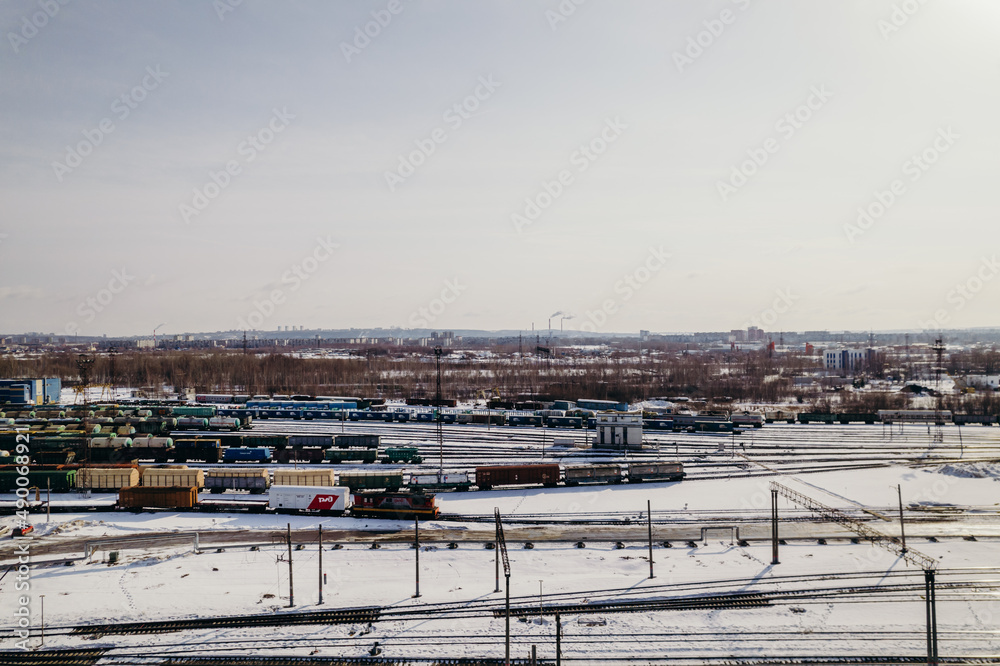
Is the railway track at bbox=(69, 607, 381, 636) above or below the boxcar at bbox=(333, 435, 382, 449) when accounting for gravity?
below

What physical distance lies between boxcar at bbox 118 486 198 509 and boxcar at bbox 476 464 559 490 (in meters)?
13.6

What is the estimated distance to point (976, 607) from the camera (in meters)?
17.0

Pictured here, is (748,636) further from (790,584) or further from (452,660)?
(452,660)

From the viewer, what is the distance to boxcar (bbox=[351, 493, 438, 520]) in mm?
26594

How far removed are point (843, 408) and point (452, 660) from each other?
5837 centimetres

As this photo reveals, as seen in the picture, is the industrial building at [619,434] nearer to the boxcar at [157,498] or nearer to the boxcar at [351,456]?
the boxcar at [351,456]

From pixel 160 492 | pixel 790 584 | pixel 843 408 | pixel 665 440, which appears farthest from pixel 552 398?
pixel 790 584

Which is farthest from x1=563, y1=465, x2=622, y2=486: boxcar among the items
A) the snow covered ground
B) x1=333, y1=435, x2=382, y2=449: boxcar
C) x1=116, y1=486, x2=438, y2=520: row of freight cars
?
x1=333, y1=435, x2=382, y2=449: boxcar

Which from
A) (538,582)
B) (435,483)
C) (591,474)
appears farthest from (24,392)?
(538,582)

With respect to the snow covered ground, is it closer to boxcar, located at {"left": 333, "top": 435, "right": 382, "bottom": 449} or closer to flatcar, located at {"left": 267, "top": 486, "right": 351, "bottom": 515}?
flatcar, located at {"left": 267, "top": 486, "right": 351, "bottom": 515}

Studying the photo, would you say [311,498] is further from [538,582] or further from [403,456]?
[538,582]

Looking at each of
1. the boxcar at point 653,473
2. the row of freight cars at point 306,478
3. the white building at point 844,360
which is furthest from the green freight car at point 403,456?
the white building at point 844,360

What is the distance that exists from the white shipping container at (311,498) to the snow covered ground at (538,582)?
88 centimetres

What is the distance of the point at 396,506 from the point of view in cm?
2677
